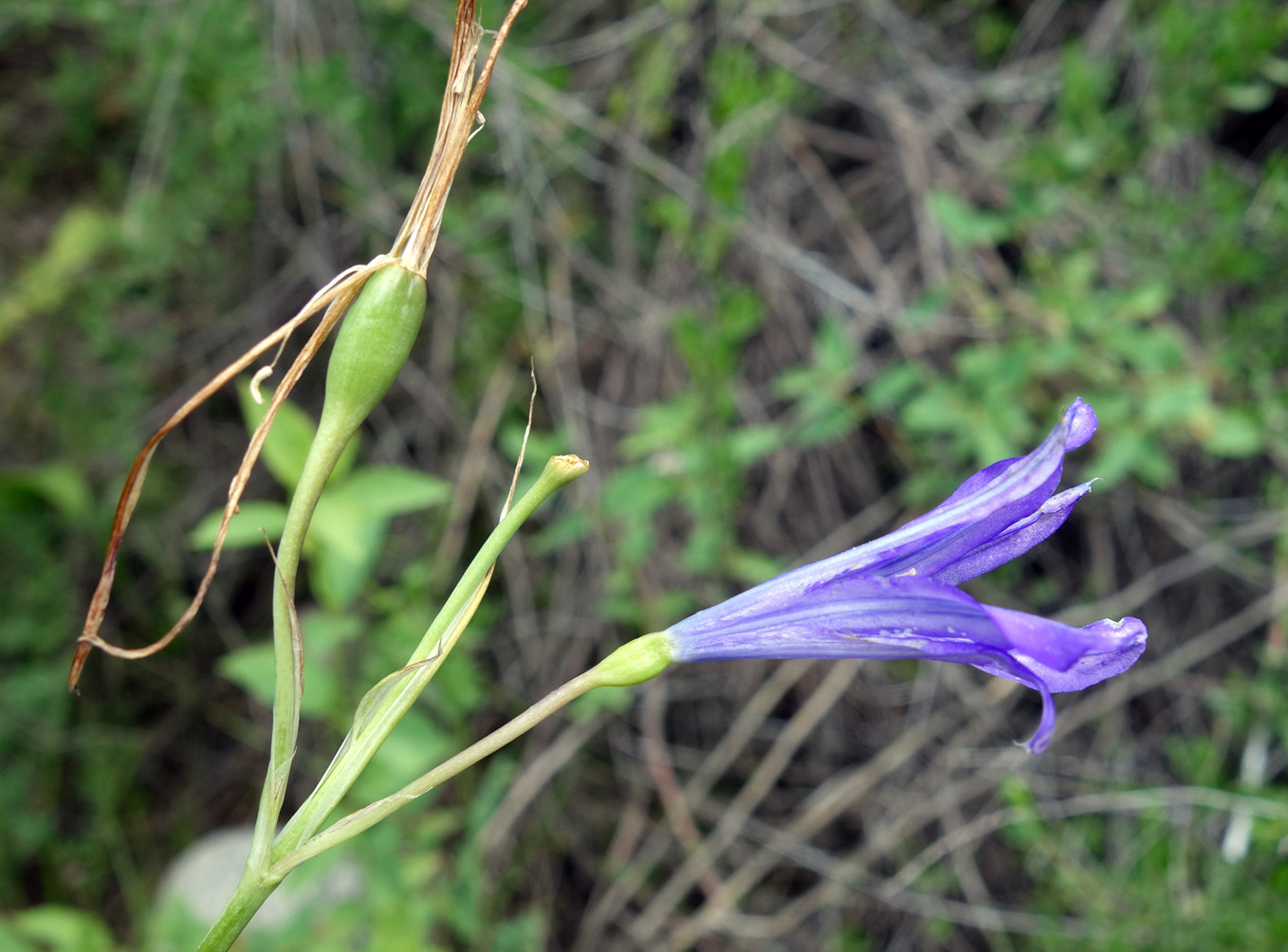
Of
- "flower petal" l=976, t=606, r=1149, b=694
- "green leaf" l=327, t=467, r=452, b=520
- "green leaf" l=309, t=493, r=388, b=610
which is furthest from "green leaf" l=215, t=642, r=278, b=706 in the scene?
"flower petal" l=976, t=606, r=1149, b=694

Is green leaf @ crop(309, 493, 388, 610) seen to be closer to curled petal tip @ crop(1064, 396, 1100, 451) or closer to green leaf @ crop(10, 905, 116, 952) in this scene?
green leaf @ crop(10, 905, 116, 952)

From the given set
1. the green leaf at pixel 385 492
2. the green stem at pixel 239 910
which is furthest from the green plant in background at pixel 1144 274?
the green stem at pixel 239 910

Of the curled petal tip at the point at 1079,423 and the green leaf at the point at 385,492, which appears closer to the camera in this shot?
the curled petal tip at the point at 1079,423

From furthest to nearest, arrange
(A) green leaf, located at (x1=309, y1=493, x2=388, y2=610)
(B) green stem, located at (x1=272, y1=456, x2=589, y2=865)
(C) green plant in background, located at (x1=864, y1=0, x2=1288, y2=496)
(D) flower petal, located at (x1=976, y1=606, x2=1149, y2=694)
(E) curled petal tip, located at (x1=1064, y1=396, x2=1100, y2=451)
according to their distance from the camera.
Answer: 1. (C) green plant in background, located at (x1=864, y1=0, x2=1288, y2=496)
2. (A) green leaf, located at (x1=309, y1=493, x2=388, y2=610)
3. (E) curled petal tip, located at (x1=1064, y1=396, x2=1100, y2=451)
4. (B) green stem, located at (x1=272, y1=456, x2=589, y2=865)
5. (D) flower petal, located at (x1=976, y1=606, x2=1149, y2=694)

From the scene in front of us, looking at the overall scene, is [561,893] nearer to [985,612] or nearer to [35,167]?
[985,612]

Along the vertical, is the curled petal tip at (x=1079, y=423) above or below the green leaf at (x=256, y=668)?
above

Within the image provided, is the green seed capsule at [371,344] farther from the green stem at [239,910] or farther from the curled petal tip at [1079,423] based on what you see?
the curled petal tip at [1079,423]

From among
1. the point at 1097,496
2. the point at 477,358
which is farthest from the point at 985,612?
the point at 477,358
